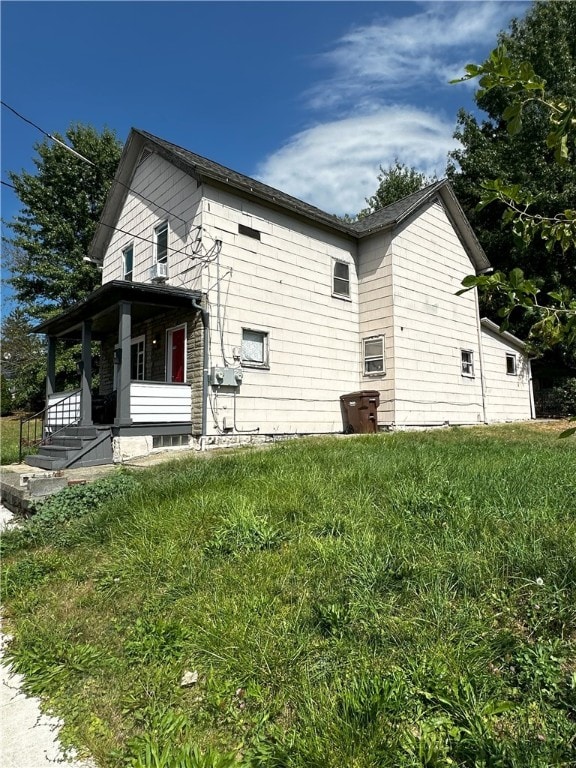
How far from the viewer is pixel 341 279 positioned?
1375 centimetres

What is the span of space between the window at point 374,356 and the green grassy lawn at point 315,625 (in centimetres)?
872

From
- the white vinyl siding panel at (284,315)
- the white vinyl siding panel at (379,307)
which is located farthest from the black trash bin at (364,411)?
the white vinyl siding panel at (284,315)

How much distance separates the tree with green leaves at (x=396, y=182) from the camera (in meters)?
28.3

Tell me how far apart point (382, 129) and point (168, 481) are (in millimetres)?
4906

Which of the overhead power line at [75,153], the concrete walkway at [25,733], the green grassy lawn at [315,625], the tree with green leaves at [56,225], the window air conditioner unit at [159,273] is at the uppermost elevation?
the tree with green leaves at [56,225]

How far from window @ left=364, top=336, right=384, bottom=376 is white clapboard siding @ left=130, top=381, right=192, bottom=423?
18.6 feet

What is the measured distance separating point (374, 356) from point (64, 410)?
28.1ft

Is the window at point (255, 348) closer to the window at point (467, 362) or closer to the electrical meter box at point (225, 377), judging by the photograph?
the electrical meter box at point (225, 377)

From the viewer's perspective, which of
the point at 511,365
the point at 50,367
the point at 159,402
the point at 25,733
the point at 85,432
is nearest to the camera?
the point at 25,733

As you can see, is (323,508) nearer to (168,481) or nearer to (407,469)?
(407,469)

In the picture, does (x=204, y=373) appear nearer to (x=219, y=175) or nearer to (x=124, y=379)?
(x=124, y=379)

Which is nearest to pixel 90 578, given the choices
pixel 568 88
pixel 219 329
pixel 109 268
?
pixel 219 329

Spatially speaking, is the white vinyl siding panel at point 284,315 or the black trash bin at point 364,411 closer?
the white vinyl siding panel at point 284,315

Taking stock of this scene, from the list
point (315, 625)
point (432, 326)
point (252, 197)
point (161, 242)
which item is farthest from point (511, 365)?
point (315, 625)
